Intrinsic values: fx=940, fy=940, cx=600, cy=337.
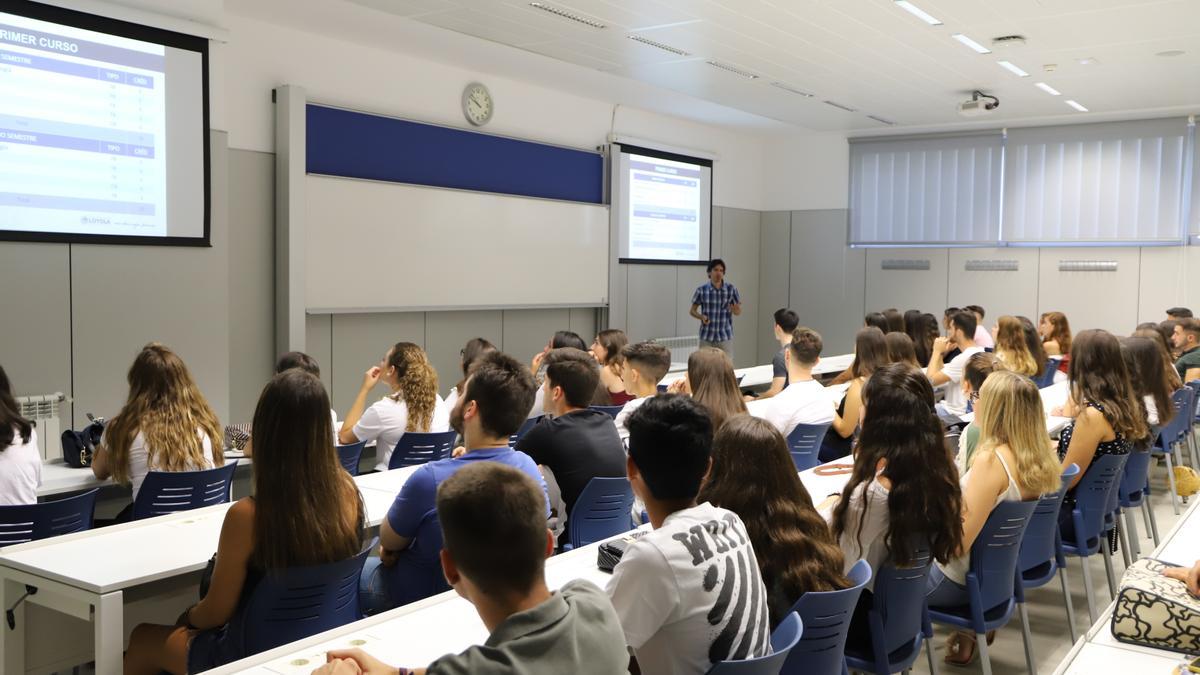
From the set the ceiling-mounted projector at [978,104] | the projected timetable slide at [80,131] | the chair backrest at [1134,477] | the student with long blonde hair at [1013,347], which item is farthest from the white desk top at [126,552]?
the ceiling-mounted projector at [978,104]

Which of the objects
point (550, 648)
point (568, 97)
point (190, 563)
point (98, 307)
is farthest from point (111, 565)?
point (568, 97)

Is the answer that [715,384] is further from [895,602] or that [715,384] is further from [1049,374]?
[1049,374]

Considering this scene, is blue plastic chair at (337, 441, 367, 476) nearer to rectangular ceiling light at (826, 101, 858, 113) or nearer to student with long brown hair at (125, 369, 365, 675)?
student with long brown hair at (125, 369, 365, 675)

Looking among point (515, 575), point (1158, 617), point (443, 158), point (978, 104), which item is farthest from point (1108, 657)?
point (978, 104)

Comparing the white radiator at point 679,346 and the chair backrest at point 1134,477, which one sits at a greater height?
the white radiator at point 679,346

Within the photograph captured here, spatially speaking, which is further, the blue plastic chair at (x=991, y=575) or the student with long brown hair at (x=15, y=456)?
the student with long brown hair at (x=15, y=456)

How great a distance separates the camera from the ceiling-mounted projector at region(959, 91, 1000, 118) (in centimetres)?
935

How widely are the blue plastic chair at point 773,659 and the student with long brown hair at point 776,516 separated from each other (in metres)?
0.25

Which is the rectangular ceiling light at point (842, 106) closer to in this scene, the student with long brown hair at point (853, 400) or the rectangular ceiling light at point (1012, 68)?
the rectangular ceiling light at point (1012, 68)

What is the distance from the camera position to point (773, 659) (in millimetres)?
1899

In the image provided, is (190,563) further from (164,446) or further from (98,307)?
(98,307)

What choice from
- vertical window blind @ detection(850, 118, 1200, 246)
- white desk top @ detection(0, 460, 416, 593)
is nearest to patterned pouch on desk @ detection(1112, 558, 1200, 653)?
white desk top @ detection(0, 460, 416, 593)

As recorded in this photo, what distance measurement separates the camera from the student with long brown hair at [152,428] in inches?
153

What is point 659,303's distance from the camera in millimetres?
11234
